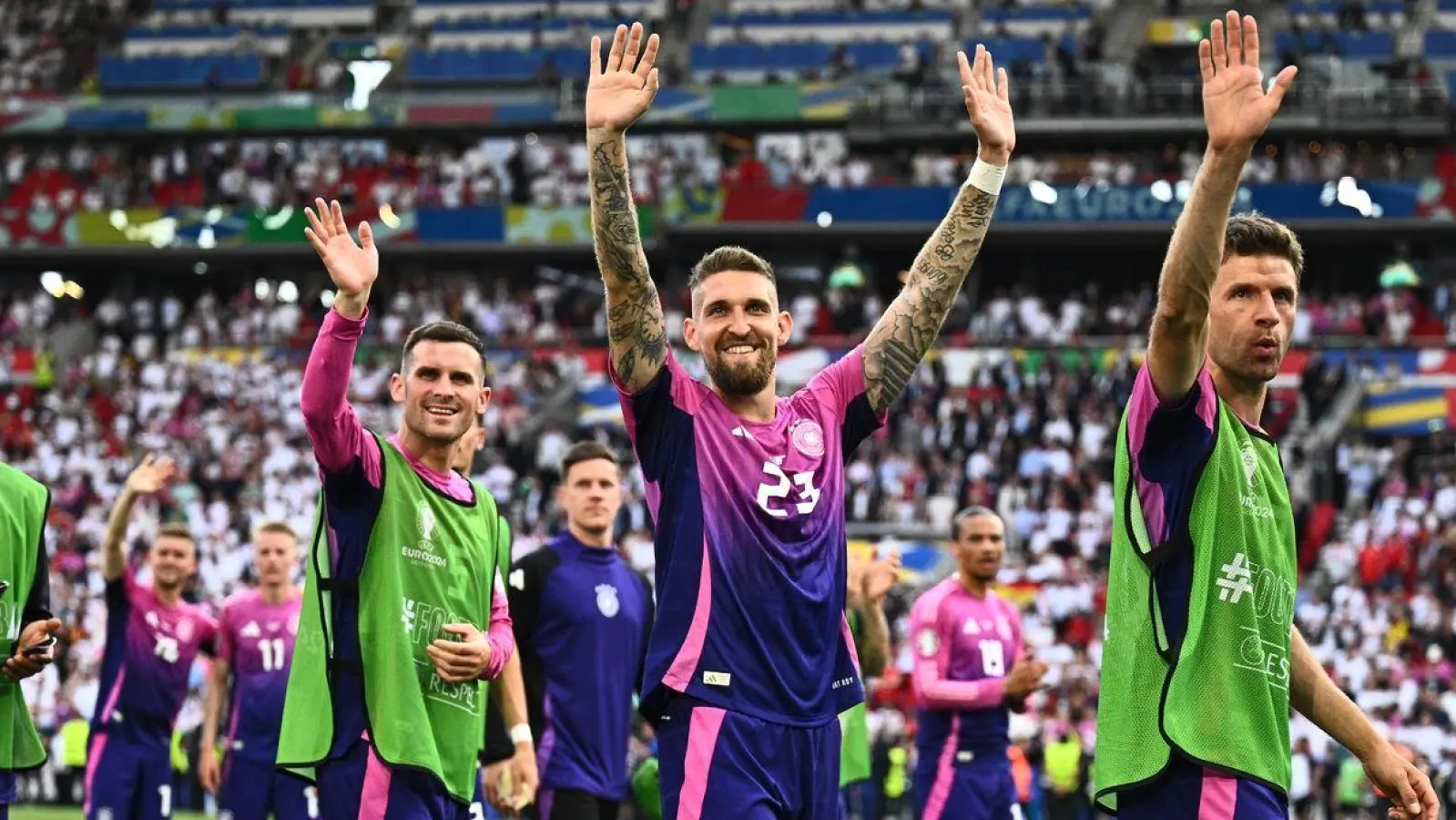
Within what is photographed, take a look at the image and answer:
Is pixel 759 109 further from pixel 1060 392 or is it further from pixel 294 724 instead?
pixel 294 724

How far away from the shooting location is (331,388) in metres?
6.53

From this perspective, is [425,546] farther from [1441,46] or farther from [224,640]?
[1441,46]

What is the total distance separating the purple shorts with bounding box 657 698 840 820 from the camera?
216 inches

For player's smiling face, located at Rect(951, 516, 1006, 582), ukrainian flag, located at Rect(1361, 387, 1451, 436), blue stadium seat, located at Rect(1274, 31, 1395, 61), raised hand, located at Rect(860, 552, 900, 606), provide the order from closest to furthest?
1. raised hand, located at Rect(860, 552, 900, 606)
2. player's smiling face, located at Rect(951, 516, 1006, 582)
3. ukrainian flag, located at Rect(1361, 387, 1451, 436)
4. blue stadium seat, located at Rect(1274, 31, 1395, 61)

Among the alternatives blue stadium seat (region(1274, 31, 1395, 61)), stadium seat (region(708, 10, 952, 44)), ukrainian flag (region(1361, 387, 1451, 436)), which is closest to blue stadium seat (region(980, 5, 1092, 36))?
stadium seat (region(708, 10, 952, 44))

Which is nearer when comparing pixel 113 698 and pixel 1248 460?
pixel 1248 460

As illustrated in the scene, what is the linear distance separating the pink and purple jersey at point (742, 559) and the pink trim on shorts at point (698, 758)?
0.05m

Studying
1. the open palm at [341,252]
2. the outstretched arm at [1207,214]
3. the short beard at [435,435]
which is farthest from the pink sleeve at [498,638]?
the outstretched arm at [1207,214]

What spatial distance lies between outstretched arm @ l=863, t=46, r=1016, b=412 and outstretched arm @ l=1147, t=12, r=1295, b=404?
1.26m

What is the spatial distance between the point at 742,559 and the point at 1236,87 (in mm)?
1959

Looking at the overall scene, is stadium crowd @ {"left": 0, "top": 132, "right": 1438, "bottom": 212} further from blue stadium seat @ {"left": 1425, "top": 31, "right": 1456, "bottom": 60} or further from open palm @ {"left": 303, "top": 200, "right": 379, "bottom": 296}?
open palm @ {"left": 303, "top": 200, "right": 379, "bottom": 296}

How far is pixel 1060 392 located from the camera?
Answer: 34.4 meters

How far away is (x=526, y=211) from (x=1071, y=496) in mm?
19281

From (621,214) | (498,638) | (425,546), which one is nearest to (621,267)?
(621,214)
